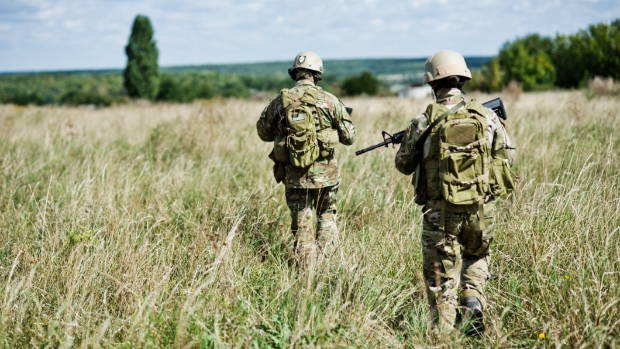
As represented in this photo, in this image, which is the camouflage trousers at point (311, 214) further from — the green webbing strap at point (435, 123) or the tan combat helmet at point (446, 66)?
the tan combat helmet at point (446, 66)

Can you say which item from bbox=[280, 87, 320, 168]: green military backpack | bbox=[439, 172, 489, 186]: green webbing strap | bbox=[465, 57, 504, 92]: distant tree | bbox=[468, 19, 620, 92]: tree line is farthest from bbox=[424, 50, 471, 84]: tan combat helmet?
bbox=[465, 57, 504, 92]: distant tree

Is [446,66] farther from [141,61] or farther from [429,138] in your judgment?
[141,61]

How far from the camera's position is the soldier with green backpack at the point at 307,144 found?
3.79m

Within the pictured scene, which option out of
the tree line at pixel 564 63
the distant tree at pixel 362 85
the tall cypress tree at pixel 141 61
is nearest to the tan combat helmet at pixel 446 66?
the tree line at pixel 564 63

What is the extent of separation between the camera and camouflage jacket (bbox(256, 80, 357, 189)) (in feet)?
12.9

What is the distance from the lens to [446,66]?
9.29 ft

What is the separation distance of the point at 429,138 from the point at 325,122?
1292 mm

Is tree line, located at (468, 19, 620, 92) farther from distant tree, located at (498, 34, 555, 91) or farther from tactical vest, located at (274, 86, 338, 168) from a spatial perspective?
tactical vest, located at (274, 86, 338, 168)

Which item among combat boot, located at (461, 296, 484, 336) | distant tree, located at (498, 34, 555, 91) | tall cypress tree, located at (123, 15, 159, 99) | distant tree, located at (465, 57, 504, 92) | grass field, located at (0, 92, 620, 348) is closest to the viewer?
grass field, located at (0, 92, 620, 348)

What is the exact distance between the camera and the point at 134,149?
7641mm

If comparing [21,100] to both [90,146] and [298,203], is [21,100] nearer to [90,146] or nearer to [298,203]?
[90,146]

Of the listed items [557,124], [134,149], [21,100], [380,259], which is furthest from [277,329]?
[21,100]

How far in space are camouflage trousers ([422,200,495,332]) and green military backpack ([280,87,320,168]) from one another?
120 cm

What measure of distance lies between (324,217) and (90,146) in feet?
16.2
